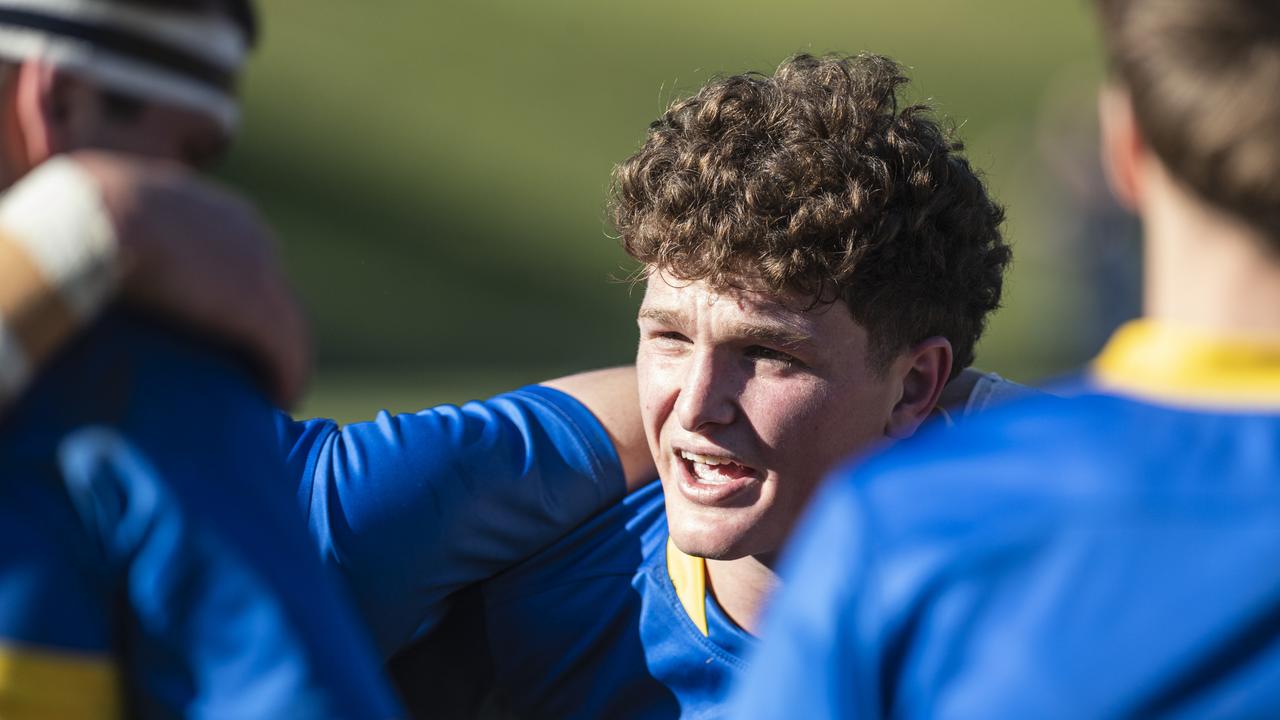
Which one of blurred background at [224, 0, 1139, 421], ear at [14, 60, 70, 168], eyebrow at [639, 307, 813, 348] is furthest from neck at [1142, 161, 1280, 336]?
blurred background at [224, 0, 1139, 421]

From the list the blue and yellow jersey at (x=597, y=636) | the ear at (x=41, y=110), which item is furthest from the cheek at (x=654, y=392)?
the ear at (x=41, y=110)

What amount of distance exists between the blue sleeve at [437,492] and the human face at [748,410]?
0.66 ft

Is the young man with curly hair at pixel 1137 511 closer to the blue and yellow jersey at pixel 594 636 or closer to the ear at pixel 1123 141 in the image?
the ear at pixel 1123 141

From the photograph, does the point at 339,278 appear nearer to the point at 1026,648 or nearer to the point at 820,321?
the point at 820,321

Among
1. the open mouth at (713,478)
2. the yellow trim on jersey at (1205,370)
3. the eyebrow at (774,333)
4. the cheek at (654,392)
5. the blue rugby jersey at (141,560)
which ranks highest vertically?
the yellow trim on jersey at (1205,370)

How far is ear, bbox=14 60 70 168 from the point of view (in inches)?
52.5

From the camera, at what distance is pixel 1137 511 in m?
1.24

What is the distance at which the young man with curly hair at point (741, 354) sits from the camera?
8.21 feet

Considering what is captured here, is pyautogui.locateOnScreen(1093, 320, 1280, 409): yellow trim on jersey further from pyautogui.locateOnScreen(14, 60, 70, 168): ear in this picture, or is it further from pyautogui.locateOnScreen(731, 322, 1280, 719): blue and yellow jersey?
pyautogui.locateOnScreen(14, 60, 70, 168): ear

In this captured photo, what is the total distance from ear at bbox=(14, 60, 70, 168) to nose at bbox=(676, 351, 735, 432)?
130cm

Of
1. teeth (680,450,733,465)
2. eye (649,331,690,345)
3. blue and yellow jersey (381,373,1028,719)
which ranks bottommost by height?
blue and yellow jersey (381,373,1028,719)

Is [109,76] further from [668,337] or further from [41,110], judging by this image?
[668,337]

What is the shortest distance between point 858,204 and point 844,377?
0.30m

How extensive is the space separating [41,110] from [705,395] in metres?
1.34
